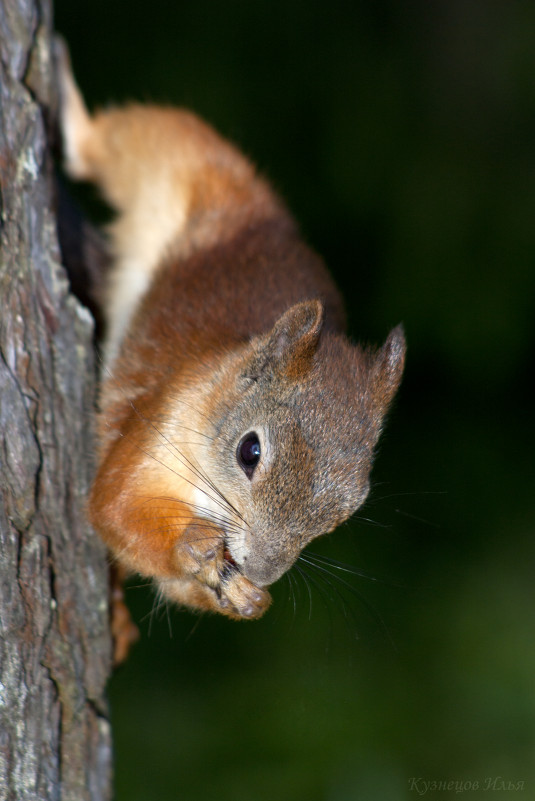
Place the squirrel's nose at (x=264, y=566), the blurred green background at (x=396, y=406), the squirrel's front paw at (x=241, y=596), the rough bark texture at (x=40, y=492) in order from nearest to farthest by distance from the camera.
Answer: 1. the rough bark texture at (x=40, y=492)
2. the squirrel's nose at (x=264, y=566)
3. the squirrel's front paw at (x=241, y=596)
4. the blurred green background at (x=396, y=406)

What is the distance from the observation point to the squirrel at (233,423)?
5.84 feet

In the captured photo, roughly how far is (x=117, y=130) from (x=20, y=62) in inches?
51.1

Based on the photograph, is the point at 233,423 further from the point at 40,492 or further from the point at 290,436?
the point at 40,492

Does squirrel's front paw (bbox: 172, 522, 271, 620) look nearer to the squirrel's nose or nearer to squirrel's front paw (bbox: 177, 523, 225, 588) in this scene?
squirrel's front paw (bbox: 177, 523, 225, 588)

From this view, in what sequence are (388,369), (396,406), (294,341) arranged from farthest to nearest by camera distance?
(396,406) → (388,369) → (294,341)

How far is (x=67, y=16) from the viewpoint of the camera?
4316mm

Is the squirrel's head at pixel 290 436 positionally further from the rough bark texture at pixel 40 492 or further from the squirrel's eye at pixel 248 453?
the rough bark texture at pixel 40 492

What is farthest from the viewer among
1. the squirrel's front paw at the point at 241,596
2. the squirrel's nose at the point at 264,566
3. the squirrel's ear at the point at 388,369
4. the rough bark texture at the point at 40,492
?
the squirrel's ear at the point at 388,369

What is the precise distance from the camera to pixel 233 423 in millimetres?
1933

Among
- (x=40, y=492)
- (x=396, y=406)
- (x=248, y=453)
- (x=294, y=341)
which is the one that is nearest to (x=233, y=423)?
(x=248, y=453)

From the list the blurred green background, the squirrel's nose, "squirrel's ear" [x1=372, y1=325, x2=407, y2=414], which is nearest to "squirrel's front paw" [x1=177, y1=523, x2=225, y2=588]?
the squirrel's nose

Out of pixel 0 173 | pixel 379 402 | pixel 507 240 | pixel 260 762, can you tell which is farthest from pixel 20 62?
pixel 507 240

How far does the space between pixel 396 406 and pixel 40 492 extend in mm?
2049

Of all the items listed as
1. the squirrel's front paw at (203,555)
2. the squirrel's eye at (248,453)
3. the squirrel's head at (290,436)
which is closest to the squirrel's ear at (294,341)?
the squirrel's head at (290,436)
